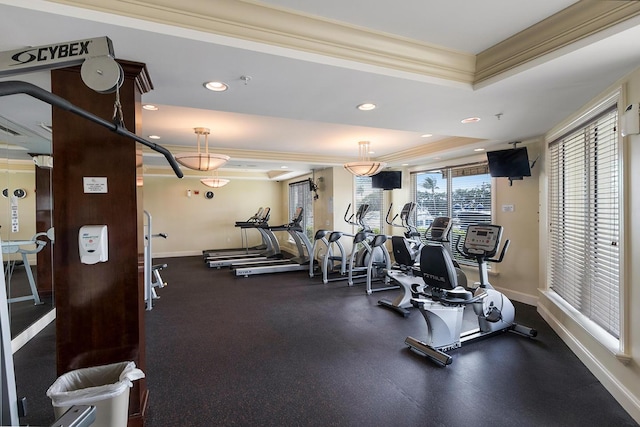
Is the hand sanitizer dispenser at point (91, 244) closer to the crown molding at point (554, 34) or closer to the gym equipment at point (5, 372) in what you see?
the gym equipment at point (5, 372)

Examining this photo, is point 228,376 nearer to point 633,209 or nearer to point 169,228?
point 633,209

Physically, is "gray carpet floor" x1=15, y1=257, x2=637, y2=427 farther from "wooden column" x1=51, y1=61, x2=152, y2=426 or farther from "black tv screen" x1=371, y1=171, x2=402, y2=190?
"black tv screen" x1=371, y1=171, x2=402, y2=190

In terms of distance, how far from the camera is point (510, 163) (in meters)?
4.35

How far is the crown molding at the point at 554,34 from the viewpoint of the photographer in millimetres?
1650

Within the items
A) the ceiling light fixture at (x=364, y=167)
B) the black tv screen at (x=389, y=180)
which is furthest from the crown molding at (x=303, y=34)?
the black tv screen at (x=389, y=180)

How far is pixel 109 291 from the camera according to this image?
191 centimetres

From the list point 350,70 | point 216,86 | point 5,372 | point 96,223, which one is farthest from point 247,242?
point 5,372

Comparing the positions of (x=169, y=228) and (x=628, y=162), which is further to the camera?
(x=169, y=228)

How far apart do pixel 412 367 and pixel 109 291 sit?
245cm

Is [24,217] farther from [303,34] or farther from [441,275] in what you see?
[441,275]

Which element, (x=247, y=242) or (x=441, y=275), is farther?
(x=247, y=242)

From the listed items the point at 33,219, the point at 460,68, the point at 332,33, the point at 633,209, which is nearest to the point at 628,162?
the point at 633,209

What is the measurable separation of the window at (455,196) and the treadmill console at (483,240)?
→ 118 cm

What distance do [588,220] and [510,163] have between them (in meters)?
1.51
